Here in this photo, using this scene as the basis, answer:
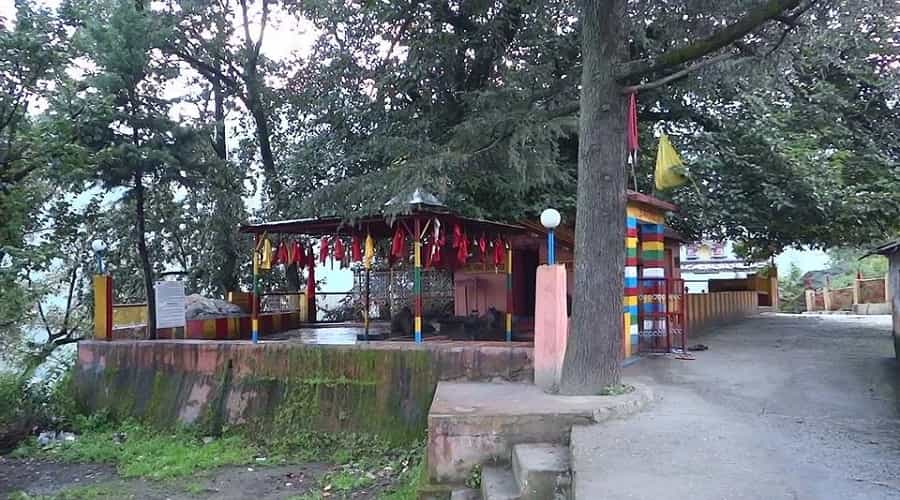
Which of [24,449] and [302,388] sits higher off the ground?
[302,388]

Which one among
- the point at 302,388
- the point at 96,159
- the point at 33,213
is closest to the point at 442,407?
the point at 302,388

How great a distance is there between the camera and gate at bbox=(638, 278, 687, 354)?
31.2 feet

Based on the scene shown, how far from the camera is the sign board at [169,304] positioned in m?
10.2

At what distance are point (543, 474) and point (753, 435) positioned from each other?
1.78m

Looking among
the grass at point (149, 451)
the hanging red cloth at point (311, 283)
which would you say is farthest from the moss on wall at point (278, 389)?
the hanging red cloth at point (311, 283)

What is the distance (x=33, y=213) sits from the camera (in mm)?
9617

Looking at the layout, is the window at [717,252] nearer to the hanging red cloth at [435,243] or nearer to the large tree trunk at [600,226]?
the hanging red cloth at [435,243]

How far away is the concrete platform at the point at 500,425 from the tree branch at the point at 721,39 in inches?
121

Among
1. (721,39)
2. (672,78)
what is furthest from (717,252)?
(721,39)

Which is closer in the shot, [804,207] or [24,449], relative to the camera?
[24,449]

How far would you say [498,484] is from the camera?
17.3 feet

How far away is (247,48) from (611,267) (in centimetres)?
1227

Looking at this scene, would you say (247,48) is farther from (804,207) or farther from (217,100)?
(804,207)

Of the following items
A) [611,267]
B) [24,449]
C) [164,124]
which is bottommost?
[24,449]
